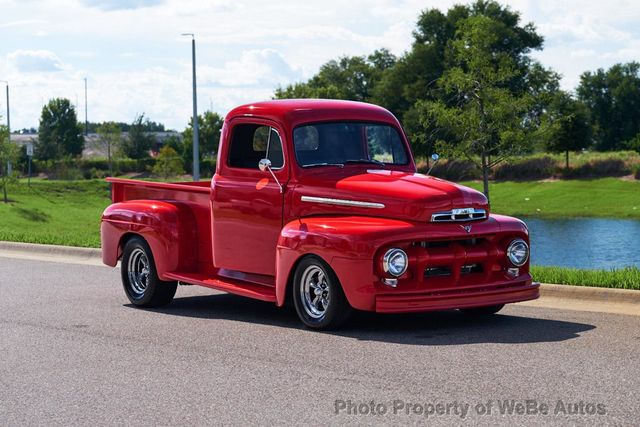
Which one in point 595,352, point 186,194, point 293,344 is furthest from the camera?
point 186,194

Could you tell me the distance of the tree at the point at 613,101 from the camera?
324ft

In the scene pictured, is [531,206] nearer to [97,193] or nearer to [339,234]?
[97,193]

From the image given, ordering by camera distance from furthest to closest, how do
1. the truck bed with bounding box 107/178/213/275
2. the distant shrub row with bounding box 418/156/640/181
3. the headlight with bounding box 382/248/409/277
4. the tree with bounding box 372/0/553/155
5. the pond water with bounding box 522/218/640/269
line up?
1. the tree with bounding box 372/0/553/155
2. the distant shrub row with bounding box 418/156/640/181
3. the pond water with bounding box 522/218/640/269
4. the truck bed with bounding box 107/178/213/275
5. the headlight with bounding box 382/248/409/277

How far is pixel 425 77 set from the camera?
3177 inches

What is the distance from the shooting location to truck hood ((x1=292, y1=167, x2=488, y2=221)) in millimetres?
9633

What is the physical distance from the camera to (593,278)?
12.7 m

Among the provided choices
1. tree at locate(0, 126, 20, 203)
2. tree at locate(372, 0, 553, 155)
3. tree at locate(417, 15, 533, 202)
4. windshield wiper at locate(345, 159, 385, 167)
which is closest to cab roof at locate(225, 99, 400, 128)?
windshield wiper at locate(345, 159, 385, 167)

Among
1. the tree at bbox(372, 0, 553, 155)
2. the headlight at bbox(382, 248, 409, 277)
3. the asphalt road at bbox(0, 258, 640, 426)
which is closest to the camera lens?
the asphalt road at bbox(0, 258, 640, 426)

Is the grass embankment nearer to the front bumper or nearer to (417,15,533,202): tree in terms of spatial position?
(417,15,533,202): tree

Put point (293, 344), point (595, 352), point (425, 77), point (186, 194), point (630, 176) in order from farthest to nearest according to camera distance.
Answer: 1. point (425, 77)
2. point (630, 176)
3. point (186, 194)
4. point (293, 344)
5. point (595, 352)

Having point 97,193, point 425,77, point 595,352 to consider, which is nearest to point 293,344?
point 595,352

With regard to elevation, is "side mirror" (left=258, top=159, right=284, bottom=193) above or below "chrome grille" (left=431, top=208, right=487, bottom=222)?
above

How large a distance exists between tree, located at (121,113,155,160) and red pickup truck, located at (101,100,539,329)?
90.5 m

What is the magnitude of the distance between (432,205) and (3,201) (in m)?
53.0
